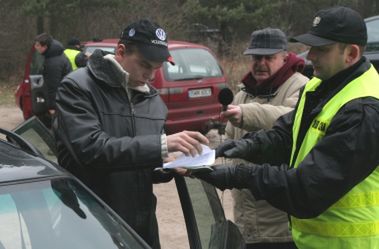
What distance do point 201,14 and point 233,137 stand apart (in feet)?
73.5

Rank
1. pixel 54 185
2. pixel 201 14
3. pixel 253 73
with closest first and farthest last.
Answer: pixel 54 185, pixel 253 73, pixel 201 14

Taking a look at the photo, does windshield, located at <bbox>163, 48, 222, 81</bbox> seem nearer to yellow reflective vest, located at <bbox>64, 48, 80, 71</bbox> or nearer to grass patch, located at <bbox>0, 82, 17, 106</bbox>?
yellow reflective vest, located at <bbox>64, 48, 80, 71</bbox>

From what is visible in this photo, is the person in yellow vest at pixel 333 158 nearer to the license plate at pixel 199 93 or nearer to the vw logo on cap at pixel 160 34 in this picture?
the vw logo on cap at pixel 160 34

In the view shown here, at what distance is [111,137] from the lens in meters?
2.34

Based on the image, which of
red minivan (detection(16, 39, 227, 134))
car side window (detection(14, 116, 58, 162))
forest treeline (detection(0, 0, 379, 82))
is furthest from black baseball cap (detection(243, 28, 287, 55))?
forest treeline (detection(0, 0, 379, 82))

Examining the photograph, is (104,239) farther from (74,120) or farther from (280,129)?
(280,129)

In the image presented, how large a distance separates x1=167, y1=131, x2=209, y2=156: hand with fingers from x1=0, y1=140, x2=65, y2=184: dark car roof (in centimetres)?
46

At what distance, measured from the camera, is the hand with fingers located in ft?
7.46

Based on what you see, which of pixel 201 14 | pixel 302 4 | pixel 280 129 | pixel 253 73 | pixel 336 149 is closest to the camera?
pixel 336 149

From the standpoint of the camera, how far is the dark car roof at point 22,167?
2172 millimetres

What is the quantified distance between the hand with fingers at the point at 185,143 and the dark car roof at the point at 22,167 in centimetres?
46

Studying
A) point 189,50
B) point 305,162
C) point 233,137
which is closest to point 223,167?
point 305,162

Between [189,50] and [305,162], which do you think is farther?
[189,50]

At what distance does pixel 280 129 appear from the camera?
2734 millimetres
